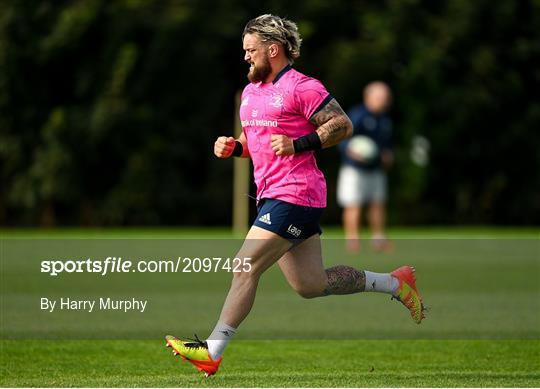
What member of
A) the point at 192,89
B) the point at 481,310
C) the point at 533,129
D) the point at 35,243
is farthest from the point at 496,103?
the point at 481,310

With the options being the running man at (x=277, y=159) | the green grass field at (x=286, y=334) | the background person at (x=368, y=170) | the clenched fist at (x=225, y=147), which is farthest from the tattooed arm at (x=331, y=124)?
the background person at (x=368, y=170)

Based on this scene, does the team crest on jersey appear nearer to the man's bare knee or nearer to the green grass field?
the man's bare knee

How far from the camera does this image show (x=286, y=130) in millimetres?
6922

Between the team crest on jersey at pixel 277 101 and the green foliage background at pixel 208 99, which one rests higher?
the team crest on jersey at pixel 277 101

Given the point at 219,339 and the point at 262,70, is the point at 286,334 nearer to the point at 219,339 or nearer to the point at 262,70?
the point at 219,339

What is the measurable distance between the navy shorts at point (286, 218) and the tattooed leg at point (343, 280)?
1.80 ft

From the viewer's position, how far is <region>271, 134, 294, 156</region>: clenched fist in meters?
6.67

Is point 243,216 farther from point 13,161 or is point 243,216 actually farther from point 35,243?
point 35,243

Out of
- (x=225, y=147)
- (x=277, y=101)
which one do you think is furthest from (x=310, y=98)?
(x=225, y=147)

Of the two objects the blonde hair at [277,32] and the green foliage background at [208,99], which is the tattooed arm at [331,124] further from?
the green foliage background at [208,99]

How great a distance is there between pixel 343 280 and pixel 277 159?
1.00 m

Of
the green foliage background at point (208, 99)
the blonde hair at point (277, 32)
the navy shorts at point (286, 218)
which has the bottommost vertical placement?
the green foliage background at point (208, 99)

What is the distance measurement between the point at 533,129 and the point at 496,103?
121cm

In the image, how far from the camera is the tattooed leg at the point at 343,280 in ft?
24.2
